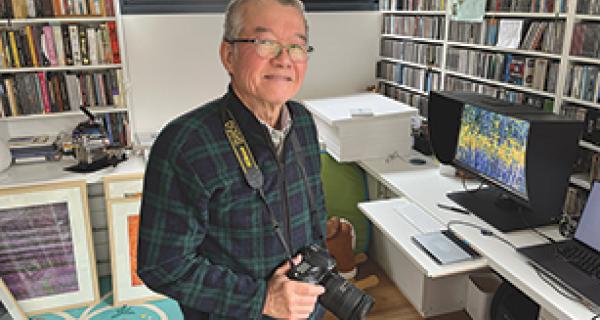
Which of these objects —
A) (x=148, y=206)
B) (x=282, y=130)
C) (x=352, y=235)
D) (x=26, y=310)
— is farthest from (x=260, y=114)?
(x=26, y=310)

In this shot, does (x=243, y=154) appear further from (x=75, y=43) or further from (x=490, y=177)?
(x=75, y=43)

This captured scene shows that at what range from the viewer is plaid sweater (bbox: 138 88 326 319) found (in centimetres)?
93

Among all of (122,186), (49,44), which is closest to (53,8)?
(49,44)

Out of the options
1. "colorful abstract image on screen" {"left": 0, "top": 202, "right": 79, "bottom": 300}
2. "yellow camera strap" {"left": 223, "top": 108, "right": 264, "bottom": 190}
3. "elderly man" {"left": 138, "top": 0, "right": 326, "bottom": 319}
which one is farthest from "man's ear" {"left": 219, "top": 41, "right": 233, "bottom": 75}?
"colorful abstract image on screen" {"left": 0, "top": 202, "right": 79, "bottom": 300}

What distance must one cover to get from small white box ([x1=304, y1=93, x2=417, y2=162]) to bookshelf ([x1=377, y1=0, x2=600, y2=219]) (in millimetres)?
397

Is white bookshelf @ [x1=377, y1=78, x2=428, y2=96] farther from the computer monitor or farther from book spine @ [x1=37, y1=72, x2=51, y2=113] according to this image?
book spine @ [x1=37, y1=72, x2=51, y2=113]

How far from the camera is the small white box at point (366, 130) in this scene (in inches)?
104

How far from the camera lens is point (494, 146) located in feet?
6.42

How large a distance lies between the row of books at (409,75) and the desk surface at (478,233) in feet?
2.10

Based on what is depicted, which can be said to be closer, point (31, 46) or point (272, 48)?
point (272, 48)

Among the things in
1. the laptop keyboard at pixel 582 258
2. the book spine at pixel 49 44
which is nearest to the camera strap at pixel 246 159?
the laptop keyboard at pixel 582 258

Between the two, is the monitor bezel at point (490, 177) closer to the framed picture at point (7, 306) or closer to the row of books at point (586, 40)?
the row of books at point (586, 40)

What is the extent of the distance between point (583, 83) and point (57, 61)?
2.83 metres

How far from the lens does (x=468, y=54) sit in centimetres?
267
